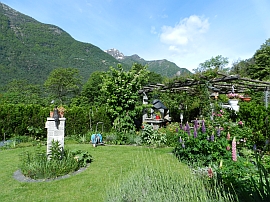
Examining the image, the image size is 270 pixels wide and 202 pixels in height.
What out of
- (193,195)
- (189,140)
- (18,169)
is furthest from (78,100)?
(193,195)

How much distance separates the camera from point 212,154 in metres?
3.88

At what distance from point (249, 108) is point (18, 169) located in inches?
248

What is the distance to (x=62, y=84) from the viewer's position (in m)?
23.2

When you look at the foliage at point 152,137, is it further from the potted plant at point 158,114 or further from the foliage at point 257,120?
the foliage at point 257,120

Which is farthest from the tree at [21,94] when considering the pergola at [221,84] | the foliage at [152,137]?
the foliage at [152,137]

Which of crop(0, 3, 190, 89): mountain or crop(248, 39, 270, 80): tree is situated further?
crop(0, 3, 190, 89): mountain

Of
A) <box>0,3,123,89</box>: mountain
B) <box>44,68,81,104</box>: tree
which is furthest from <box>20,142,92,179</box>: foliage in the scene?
<box>0,3,123,89</box>: mountain

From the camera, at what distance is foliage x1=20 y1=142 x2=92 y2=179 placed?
12.3 ft

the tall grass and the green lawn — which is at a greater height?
the tall grass

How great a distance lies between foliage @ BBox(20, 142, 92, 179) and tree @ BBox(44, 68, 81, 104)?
19.7 meters

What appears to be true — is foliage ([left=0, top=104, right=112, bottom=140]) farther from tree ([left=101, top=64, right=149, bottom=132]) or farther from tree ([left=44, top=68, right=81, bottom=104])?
tree ([left=44, top=68, right=81, bottom=104])

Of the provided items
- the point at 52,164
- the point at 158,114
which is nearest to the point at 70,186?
the point at 52,164

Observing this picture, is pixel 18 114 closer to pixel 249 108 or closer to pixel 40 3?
pixel 40 3

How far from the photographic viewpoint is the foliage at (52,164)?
12.3 feet
